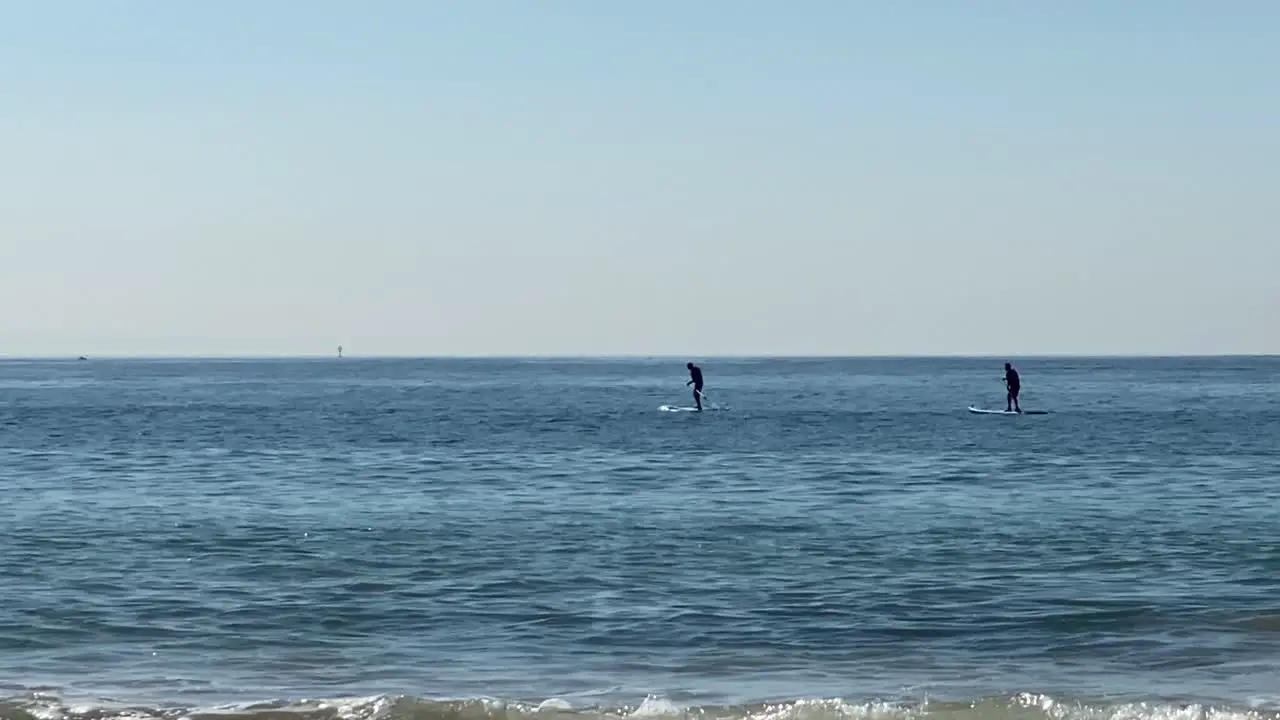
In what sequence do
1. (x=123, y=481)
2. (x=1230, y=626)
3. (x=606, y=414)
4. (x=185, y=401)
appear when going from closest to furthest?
1. (x=1230, y=626)
2. (x=123, y=481)
3. (x=606, y=414)
4. (x=185, y=401)

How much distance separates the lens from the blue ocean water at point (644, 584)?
1529 centimetres

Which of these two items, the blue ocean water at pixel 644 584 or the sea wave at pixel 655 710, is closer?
the sea wave at pixel 655 710

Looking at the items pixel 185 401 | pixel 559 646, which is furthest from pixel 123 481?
pixel 185 401

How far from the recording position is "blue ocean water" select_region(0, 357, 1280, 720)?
15.3 meters

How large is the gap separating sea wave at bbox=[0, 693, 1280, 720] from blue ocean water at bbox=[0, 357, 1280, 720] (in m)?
0.05

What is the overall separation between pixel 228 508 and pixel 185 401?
73642 millimetres

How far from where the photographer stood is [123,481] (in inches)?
1469

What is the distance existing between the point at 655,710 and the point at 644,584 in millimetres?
6791

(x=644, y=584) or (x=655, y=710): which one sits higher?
(x=644, y=584)

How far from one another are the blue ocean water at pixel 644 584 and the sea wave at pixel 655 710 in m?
0.05

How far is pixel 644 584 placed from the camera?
21.1m

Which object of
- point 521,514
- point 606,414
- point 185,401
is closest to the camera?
point 521,514

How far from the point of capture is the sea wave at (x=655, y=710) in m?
14.1

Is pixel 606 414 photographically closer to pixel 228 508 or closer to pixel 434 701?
pixel 228 508
